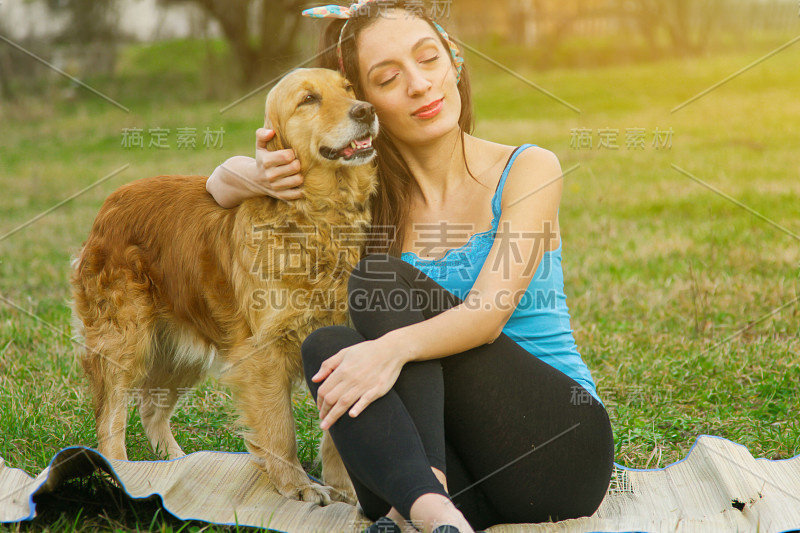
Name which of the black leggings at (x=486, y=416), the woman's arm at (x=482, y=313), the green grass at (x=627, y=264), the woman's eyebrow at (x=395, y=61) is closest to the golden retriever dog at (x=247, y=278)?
the woman's eyebrow at (x=395, y=61)

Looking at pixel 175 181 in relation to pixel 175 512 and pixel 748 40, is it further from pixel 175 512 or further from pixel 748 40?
pixel 748 40

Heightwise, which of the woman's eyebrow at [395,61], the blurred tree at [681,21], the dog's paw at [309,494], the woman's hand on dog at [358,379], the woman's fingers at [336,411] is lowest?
the dog's paw at [309,494]

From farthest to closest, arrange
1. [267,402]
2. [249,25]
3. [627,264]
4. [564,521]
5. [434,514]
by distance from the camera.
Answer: [249,25] → [627,264] → [267,402] → [564,521] → [434,514]

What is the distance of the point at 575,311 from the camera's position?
13.2 ft

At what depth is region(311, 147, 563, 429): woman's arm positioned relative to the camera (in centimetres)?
171

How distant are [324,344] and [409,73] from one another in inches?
35.3

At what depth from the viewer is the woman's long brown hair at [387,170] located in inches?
95.3

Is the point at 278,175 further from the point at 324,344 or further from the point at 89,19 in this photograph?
the point at 89,19

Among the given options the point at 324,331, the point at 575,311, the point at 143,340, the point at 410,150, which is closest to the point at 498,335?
the point at 324,331

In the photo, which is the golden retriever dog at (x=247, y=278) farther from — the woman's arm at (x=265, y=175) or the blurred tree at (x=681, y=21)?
the blurred tree at (x=681, y=21)

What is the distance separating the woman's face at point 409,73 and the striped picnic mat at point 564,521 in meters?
1.17

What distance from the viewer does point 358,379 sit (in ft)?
5.59

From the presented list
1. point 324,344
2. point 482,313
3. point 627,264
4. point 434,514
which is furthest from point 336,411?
point 627,264

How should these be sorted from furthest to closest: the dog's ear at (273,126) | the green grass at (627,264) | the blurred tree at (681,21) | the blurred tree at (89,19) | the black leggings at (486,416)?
the blurred tree at (89,19), the blurred tree at (681,21), the green grass at (627,264), the dog's ear at (273,126), the black leggings at (486,416)
